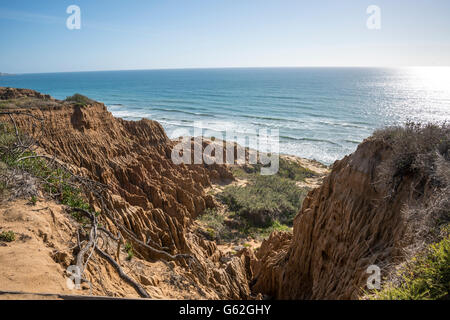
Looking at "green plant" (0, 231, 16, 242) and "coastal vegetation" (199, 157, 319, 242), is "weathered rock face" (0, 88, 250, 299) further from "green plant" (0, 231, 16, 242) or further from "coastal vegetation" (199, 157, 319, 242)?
"green plant" (0, 231, 16, 242)

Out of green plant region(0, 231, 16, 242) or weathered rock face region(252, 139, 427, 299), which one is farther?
weathered rock face region(252, 139, 427, 299)

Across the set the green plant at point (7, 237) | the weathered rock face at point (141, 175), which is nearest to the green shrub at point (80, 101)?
the weathered rock face at point (141, 175)

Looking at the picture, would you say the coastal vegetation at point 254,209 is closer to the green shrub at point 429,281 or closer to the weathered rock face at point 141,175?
the weathered rock face at point 141,175

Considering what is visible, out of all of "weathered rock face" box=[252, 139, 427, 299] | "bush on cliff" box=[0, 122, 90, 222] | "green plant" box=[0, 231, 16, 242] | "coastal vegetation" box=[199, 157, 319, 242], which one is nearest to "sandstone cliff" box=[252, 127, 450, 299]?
"weathered rock face" box=[252, 139, 427, 299]

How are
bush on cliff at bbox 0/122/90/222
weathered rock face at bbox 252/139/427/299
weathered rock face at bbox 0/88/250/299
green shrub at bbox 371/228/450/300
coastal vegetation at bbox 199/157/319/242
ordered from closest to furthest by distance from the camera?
green shrub at bbox 371/228/450/300
bush on cliff at bbox 0/122/90/222
weathered rock face at bbox 252/139/427/299
weathered rock face at bbox 0/88/250/299
coastal vegetation at bbox 199/157/319/242

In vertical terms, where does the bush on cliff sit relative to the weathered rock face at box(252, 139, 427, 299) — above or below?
above
